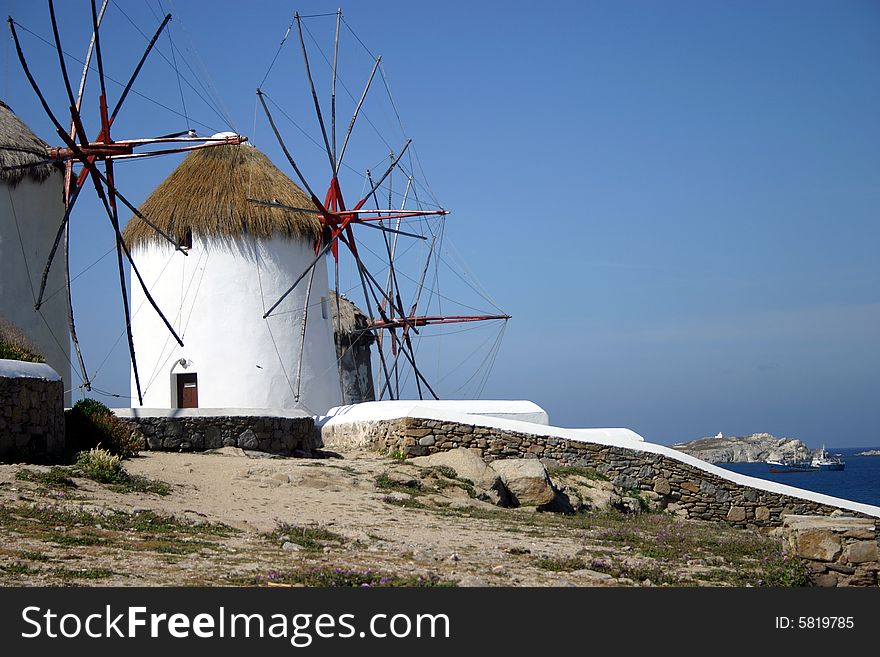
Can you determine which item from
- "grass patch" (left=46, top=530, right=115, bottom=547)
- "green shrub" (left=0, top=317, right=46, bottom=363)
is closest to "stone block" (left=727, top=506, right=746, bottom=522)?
"green shrub" (left=0, top=317, right=46, bottom=363)

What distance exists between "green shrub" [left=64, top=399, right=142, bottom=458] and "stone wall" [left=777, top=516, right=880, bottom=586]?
9039 millimetres

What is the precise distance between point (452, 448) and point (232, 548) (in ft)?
26.6

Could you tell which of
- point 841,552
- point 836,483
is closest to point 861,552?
point 841,552

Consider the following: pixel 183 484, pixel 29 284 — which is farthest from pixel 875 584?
pixel 29 284

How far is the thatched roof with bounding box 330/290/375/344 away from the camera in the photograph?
29.5 metres

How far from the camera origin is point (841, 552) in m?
8.23

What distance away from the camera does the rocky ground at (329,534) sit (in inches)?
286

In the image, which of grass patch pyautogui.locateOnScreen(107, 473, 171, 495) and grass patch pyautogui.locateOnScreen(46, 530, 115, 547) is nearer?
grass patch pyautogui.locateOnScreen(46, 530, 115, 547)

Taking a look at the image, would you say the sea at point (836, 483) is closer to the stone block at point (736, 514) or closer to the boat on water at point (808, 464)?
the boat on water at point (808, 464)

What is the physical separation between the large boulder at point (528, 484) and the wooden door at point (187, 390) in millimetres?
9882

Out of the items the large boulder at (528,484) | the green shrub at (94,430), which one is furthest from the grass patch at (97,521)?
the large boulder at (528,484)

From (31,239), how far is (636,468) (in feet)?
38.3

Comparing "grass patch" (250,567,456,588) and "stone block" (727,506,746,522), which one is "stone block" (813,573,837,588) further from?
"stone block" (727,506,746,522)

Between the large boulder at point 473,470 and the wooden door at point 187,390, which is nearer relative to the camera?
the large boulder at point 473,470
